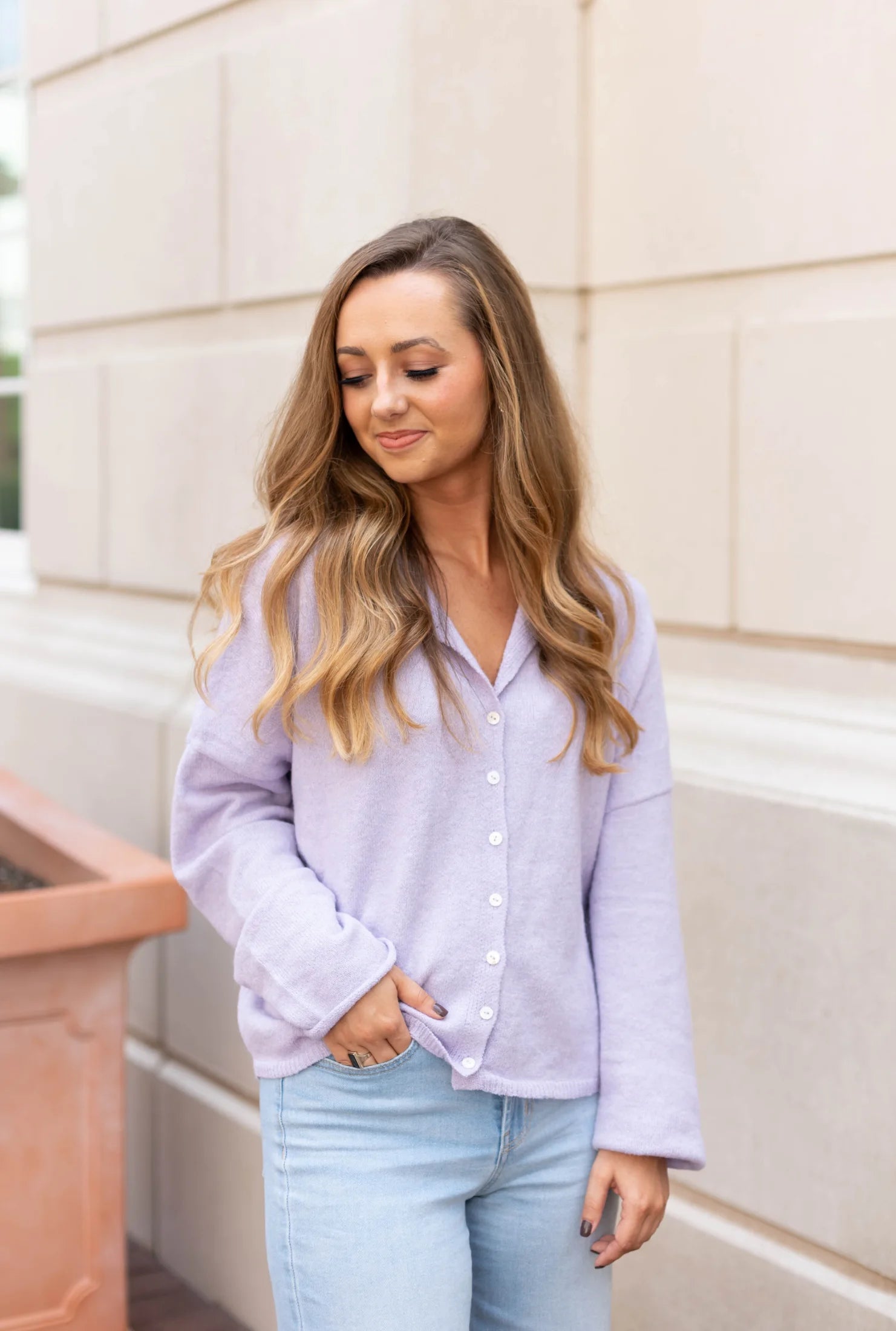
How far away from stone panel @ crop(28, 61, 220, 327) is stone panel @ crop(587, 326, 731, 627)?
1.12m

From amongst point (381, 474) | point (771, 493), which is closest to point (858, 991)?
point (771, 493)

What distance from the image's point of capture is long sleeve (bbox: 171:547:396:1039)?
70.3 inches

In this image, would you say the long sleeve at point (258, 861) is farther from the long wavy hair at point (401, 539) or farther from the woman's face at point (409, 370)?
the woman's face at point (409, 370)

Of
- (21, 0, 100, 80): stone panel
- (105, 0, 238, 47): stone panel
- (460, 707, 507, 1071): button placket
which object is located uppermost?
(21, 0, 100, 80): stone panel

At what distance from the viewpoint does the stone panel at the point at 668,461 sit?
2885mm

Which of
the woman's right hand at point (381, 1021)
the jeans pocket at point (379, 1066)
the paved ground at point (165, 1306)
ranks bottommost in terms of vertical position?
the paved ground at point (165, 1306)

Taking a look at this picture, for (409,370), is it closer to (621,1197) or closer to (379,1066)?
(379,1066)

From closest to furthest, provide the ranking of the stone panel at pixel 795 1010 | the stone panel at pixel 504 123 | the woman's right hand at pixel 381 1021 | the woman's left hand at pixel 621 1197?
the woman's right hand at pixel 381 1021 → the woman's left hand at pixel 621 1197 → the stone panel at pixel 795 1010 → the stone panel at pixel 504 123

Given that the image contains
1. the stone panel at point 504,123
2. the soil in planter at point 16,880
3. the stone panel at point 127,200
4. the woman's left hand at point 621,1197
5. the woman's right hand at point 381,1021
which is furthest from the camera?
the stone panel at point 127,200

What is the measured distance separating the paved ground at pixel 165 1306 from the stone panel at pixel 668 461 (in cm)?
203

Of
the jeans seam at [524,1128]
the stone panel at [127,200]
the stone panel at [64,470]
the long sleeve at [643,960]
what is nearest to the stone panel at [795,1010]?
the long sleeve at [643,960]

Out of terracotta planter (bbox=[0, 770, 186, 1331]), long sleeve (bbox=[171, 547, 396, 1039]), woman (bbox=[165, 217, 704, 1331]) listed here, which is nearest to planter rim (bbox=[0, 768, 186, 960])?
terracotta planter (bbox=[0, 770, 186, 1331])

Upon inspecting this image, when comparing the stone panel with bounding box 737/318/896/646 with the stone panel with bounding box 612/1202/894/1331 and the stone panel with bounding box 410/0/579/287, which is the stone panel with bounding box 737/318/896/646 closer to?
the stone panel with bounding box 410/0/579/287

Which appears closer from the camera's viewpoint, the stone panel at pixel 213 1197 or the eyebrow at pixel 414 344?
the eyebrow at pixel 414 344
